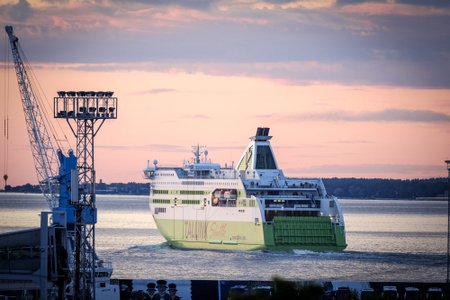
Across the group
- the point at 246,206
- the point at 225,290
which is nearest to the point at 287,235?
the point at 246,206

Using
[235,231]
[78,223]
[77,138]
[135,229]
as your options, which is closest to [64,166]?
[77,138]

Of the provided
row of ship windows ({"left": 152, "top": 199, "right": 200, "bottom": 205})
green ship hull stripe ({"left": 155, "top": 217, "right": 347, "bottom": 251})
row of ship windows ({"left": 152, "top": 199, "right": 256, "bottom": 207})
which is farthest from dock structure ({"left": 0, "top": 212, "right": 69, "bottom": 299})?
row of ship windows ({"left": 152, "top": 199, "right": 200, "bottom": 205})

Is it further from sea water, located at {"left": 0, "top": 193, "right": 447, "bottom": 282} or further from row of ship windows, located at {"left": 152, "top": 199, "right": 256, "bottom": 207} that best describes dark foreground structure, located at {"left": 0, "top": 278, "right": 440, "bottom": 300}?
row of ship windows, located at {"left": 152, "top": 199, "right": 256, "bottom": 207}

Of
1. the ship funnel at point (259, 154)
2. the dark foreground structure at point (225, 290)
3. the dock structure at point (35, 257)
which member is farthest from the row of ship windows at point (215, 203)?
the dock structure at point (35, 257)

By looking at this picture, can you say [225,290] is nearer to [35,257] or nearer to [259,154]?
[35,257]

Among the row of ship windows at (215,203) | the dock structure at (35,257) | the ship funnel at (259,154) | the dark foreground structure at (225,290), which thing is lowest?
the dark foreground structure at (225,290)

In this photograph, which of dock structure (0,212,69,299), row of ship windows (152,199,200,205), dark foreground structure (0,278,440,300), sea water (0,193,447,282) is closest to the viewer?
dock structure (0,212,69,299)

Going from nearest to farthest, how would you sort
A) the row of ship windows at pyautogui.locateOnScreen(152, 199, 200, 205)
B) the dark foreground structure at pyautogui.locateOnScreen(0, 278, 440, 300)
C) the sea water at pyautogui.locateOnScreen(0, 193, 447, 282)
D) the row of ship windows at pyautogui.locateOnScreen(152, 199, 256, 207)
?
the dark foreground structure at pyautogui.locateOnScreen(0, 278, 440, 300), the sea water at pyautogui.locateOnScreen(0, 193, 447, 282), the row of ship windows at pyautogui.locateOnScreen(152, 199, 256, 207), the row of ship windows at pyautogui.locateOnScreen(152, 199, 200, 205)

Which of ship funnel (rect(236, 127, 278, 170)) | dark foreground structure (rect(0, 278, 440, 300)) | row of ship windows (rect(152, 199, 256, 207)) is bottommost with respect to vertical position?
dark foreground structure (rect(0, 278, 440, 300))

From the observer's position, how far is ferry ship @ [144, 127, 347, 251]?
109 m

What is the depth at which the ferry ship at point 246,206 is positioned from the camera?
109 metres

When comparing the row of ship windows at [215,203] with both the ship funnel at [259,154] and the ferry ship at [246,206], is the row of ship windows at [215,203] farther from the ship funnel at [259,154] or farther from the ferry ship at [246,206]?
the ship funnel at [259,154]

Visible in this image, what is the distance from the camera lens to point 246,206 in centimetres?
11031

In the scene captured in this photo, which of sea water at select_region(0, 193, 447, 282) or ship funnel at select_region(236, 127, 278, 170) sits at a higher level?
ship funnel at select_region(236, 127, 278, 170)
